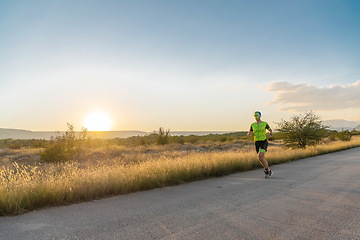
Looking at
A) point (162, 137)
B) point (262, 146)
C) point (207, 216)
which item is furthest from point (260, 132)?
point (162, 137)

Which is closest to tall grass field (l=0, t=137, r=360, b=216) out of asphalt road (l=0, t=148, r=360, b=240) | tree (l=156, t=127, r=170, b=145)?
asphalt road (l=0, t=148, r=360, b=240)

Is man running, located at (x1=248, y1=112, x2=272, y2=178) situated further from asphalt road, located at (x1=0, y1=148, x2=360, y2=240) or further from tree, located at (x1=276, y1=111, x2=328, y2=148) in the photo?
tree, located at (x1=276, y1=111, x2=328, y2=148)

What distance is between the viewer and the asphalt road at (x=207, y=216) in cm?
374


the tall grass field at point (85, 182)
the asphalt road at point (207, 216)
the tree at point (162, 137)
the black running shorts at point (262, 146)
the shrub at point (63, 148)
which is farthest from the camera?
the tree at point (162, 137)

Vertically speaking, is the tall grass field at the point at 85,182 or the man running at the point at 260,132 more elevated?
the man running at the point at 260,132

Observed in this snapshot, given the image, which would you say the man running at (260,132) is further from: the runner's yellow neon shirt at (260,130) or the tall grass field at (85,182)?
the tall grass field at (85,182)

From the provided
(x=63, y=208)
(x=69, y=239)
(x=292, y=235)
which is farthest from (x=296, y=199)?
(x=63, y=208)

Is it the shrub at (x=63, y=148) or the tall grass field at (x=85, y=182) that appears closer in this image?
the tall grass field at (x=85, y=182)

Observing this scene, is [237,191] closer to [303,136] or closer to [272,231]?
[272,231]

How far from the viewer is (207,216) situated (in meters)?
4.46

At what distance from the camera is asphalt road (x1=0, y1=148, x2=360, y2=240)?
147 inches

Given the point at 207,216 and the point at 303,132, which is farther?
the point at 303,132

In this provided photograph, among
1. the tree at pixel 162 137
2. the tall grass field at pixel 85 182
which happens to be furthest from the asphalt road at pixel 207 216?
the tree at pixel 162 137

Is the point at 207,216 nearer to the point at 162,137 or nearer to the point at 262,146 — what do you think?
the point at 262,146
